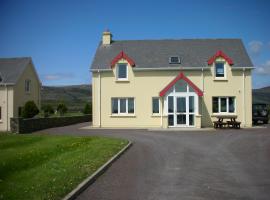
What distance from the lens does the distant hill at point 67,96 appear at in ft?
211

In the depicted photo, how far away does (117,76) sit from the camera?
110 feet

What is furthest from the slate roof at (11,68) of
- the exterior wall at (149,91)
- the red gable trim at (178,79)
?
the red gable trim at (178,79)

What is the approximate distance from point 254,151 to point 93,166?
26.3ft

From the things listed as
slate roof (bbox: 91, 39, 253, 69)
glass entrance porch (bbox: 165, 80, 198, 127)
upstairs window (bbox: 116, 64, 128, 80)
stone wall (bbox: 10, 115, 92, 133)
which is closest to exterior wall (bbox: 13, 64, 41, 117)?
stone wall (bbox: 10, 115, 92, 133)

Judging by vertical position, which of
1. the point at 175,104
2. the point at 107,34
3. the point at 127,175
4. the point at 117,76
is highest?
the point at 107,34

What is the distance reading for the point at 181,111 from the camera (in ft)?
101

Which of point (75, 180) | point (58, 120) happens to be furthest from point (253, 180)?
point (58, 120)

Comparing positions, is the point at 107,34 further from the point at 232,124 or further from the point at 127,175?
the point at 127,175

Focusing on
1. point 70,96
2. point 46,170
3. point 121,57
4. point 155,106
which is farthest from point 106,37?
point 70,96

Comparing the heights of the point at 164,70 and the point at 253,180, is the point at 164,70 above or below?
above

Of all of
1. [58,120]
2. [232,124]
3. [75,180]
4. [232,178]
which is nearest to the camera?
[75,180]

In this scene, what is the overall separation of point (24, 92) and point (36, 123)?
10921 mm

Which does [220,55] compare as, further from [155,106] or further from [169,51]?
→ [155,106]

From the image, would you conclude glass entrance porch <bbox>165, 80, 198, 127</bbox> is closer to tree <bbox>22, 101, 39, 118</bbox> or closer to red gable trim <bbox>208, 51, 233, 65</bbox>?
red gable trim <bbox>208, 51, 233, 65</bbox>
